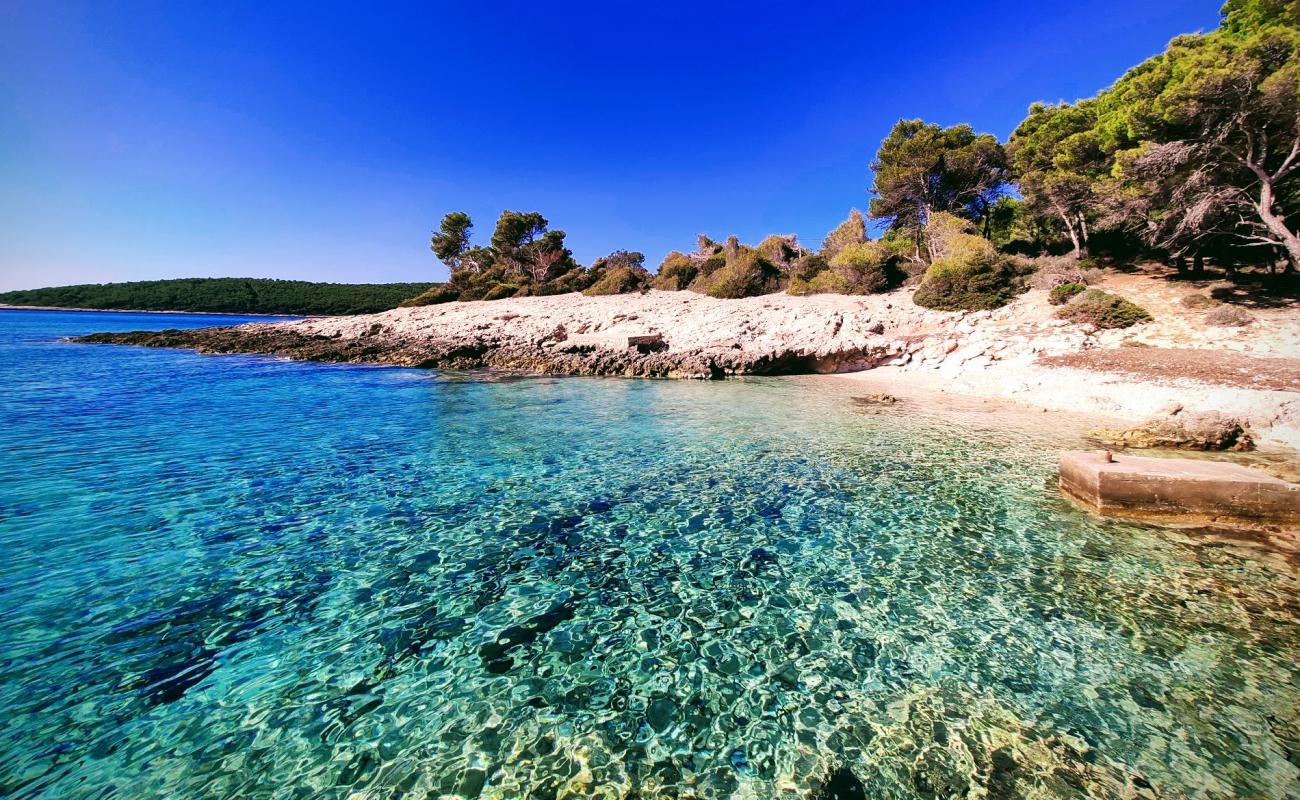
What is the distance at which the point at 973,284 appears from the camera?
23797 mm

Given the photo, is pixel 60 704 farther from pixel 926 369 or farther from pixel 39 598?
pixel 926 369

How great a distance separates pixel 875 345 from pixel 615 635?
868 inches

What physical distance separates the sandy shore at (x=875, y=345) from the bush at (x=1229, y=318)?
259 millimetres

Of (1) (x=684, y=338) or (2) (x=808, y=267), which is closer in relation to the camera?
(1) (x=684, y=338)

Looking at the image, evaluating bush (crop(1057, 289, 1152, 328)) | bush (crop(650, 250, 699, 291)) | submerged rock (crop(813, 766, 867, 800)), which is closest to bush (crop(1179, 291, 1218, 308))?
bush (crop(1057, 289, 1152, 328))

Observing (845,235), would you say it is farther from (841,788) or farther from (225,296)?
(225,296)

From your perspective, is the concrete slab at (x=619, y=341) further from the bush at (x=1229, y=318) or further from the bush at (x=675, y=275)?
the bush at (x=1229, y=318)

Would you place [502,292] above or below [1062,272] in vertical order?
below

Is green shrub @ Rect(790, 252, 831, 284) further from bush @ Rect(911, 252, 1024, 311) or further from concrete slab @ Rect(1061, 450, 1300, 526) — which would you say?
concrete slab @ Rect(1061, 450, 1300, 526)

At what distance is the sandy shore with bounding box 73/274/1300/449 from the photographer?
13438mm

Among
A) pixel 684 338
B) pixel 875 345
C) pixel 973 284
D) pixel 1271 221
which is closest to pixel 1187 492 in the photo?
pixel 875 345

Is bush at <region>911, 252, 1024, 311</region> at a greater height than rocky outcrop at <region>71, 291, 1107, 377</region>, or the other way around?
bush at <region>911, 252, 1024, 311</region>

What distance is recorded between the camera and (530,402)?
1634 centimetres

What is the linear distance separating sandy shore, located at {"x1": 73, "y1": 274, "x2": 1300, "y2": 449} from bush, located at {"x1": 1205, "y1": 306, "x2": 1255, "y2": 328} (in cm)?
26
